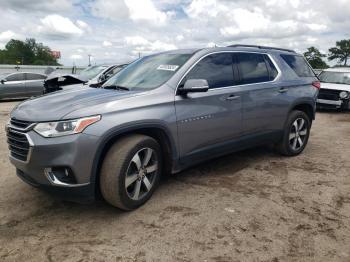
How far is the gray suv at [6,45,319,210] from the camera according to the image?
3.40m

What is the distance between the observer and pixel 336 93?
12039 mm

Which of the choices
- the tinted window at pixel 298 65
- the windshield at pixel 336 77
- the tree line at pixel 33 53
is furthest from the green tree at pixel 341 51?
the tinted window at pixel 298 65

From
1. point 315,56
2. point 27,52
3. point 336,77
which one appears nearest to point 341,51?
point 315,56

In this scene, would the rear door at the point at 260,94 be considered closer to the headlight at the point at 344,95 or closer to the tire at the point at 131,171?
the tire at the point at 131,171

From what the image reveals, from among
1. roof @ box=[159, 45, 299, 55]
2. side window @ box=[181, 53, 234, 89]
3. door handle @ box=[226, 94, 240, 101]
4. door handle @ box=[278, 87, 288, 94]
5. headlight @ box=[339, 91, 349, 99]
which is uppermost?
roof @ box=[159, 45, 299, 55]

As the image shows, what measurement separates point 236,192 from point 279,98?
1.85 m

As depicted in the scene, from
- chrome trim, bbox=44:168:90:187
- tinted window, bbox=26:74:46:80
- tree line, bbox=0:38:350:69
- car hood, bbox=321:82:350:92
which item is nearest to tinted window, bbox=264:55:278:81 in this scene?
chrome trim, bbox=44:168:90:187

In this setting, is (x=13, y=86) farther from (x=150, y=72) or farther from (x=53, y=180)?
(x=53, y=180)

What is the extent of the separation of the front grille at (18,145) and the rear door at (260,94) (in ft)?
9.18

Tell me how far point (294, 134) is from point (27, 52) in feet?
314

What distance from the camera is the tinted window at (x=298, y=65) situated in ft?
19.6

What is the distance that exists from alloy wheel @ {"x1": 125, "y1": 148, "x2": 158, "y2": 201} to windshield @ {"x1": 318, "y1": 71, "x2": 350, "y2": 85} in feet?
35.5

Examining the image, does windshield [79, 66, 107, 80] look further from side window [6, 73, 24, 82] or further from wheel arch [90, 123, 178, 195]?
wheel arch [90, 123, 178, 195]

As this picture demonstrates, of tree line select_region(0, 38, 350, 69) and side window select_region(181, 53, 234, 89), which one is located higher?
tree line select_region(0, 38, 350, 69)
